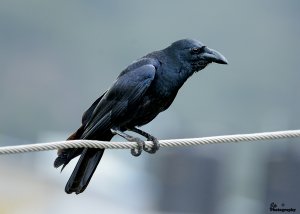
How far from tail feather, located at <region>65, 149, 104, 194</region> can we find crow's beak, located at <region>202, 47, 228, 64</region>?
0.99m

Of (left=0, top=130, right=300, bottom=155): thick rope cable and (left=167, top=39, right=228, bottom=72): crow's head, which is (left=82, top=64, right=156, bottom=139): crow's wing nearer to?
(left=167, top=39, right=228, bottom=72): crow's head

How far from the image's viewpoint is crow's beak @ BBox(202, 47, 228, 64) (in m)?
6.77

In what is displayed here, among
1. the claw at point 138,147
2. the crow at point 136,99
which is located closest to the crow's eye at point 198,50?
the crow at point 136,99

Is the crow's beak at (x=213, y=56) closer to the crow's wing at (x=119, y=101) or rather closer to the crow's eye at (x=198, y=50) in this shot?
the crow's eye at (x=198, y=50)

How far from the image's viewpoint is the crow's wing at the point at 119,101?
6.69m

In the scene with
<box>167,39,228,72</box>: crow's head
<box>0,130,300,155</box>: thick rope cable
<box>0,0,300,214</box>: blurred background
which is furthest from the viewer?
<box>0,0,300,214</box>: blurred background

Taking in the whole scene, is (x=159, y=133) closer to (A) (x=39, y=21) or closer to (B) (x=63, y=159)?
(B) (x=63, y=159)

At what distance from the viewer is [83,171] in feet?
22.3

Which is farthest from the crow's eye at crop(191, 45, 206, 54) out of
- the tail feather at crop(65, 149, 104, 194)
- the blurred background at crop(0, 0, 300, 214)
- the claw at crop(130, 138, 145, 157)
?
the blurred background at crop(0, 0, 300, 214)

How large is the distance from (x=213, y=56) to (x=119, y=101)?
0.71 metres

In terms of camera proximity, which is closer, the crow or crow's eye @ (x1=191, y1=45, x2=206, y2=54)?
the crow

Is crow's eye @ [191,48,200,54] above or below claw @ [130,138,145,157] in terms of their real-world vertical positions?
above

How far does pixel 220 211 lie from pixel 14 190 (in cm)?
394

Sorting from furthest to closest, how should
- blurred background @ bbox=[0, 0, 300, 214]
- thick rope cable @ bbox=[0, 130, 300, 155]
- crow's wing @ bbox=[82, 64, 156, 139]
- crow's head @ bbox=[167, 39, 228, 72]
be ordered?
blurred background @ bbox=[0, 0, 300, 214], crow's head @ bbox=[167, 39, 228, 72], crow's wing @ bbox=[82, 64, 156, 139], thick rope cable @ bbox=[0, 130, 300, 155]
